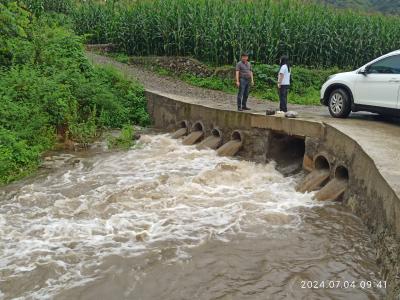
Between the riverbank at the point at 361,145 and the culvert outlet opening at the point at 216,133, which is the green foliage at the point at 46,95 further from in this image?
the culvert outlet opening at the point at 216,133

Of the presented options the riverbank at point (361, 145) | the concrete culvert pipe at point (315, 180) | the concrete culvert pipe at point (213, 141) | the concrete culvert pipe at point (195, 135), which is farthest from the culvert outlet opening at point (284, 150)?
the concrete culvert pipe at point (195, 135)

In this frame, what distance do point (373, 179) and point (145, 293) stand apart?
3.86m


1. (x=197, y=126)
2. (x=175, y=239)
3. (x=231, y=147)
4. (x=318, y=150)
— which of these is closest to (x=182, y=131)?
(x=197, y=126)

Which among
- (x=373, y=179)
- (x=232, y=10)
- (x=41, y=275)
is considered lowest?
(x=41, y=275)

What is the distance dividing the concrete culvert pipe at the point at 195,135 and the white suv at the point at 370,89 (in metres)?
3.93

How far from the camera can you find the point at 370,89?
10.6 metres

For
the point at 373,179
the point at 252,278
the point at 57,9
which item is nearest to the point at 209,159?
the point at 373,179

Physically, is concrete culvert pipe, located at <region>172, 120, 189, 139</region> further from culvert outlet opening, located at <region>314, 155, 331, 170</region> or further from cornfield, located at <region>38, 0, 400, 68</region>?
cornfield, located at <region>38, 0, 400, 68</region>

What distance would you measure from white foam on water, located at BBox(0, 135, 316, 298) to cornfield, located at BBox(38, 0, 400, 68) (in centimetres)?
1048

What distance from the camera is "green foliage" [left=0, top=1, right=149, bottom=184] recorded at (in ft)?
38.0

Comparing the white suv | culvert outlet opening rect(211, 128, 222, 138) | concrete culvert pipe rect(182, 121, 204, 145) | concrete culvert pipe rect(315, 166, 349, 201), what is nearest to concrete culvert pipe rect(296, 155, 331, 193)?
concrete culvert pipe rect(315, 166, 349, 201)

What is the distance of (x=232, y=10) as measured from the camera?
22.0 meters

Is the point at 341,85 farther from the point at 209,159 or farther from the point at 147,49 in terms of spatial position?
the point at 147,49

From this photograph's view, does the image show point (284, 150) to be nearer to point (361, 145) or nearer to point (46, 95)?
point (361, 145)
